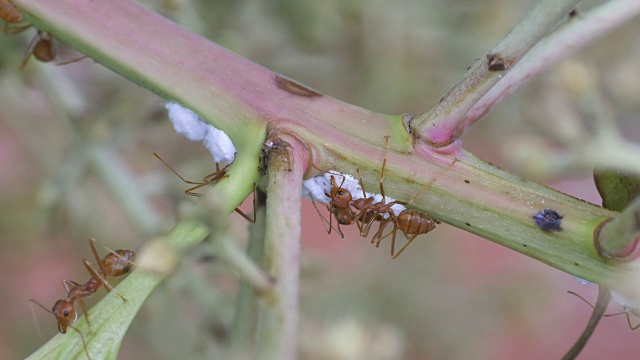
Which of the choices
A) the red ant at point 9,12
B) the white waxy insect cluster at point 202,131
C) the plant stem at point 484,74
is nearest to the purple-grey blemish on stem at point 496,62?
the plant stem at point 484,74

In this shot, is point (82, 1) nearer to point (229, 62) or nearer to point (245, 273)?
point (229, 62)

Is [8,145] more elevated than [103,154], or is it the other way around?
[8,145]

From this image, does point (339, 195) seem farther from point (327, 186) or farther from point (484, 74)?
point (484, 74)

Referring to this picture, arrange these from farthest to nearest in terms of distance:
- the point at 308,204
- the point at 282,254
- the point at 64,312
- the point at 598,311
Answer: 1. the point at 308,204
2. the point at 64,312
3. the point at 598,311
4. the point at 282,254

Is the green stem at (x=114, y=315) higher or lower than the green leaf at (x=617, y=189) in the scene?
lower

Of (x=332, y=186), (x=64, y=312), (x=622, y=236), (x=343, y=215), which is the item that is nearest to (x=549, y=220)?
(x=622, y=236)

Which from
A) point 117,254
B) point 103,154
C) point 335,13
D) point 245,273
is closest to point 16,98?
point 103,154

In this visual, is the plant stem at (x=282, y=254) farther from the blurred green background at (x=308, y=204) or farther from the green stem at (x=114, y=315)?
the blurred green background at (x=308, y=204)
